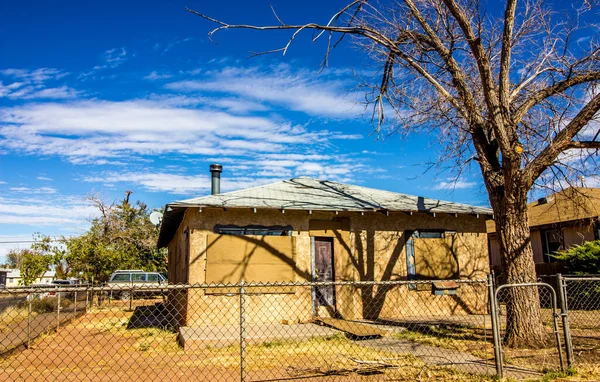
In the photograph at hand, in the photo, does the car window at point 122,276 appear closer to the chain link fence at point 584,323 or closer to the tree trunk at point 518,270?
the chain link fence at point 584,323

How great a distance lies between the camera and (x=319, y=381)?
5.79 meters

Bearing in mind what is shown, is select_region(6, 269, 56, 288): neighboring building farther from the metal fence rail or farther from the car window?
the metal fence rail

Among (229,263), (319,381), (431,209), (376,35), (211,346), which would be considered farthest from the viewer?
(431,209)

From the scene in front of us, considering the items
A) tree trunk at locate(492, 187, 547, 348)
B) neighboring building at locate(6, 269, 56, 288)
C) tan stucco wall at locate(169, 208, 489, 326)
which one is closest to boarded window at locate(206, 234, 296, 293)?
tan stucco wall at locate(169, 208, 489, 326)

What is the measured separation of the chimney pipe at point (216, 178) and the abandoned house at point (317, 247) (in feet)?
0.12

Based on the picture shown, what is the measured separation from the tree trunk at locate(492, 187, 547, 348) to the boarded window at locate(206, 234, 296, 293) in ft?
18.4

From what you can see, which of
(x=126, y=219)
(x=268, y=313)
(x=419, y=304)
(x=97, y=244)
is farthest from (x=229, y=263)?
(x=126, y=219)

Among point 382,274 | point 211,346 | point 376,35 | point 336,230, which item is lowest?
point 211,346

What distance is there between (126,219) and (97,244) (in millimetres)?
11086

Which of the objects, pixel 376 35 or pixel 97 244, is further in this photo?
pixel 97 244

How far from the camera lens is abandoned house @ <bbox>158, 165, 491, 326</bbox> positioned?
1179cm

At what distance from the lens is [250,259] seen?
11969 mm

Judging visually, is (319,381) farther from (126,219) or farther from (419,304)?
(126,219)

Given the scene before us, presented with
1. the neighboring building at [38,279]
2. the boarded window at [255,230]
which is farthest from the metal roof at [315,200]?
the neighboring building at [38,279]
